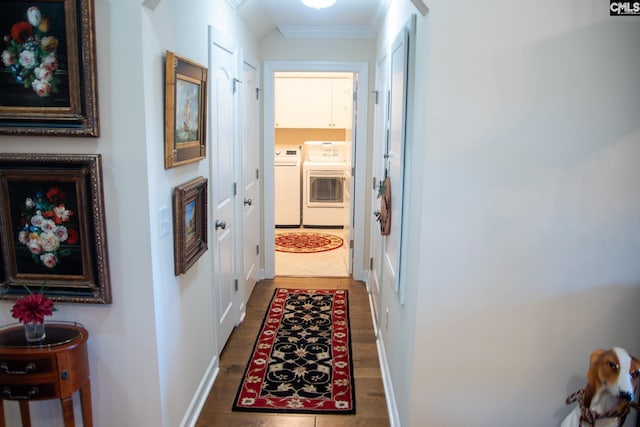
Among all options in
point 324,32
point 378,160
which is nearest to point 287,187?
point 324,32

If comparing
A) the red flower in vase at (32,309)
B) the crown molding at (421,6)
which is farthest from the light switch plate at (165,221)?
the crown molding at (421,6)

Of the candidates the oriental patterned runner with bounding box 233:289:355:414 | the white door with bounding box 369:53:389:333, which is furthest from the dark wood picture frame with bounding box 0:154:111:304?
the white door with bounding box 369:53:389:333

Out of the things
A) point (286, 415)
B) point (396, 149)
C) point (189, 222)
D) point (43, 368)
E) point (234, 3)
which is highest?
point (234, 3)

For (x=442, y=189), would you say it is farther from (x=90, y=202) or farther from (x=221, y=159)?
(x=221, y=159)

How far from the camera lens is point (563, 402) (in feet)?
6.52

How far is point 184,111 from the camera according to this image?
84.4 inches

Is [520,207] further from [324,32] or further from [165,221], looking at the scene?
[324,32]

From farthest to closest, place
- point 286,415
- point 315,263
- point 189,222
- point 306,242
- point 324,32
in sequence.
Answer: point 306,242 < point 315,263 < point 324,32 < point 286,415 < point 189,222

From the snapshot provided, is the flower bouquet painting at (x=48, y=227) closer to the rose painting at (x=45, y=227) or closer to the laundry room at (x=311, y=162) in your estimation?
the rose painting at (x=45, y=227)

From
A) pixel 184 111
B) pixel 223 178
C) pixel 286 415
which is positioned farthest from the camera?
pixel 223 178

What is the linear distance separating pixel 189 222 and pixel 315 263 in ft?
10.1

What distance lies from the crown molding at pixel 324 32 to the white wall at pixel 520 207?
257 centimetres

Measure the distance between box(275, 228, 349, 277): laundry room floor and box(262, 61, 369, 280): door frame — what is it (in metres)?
0.26

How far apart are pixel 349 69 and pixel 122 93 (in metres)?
2.98
